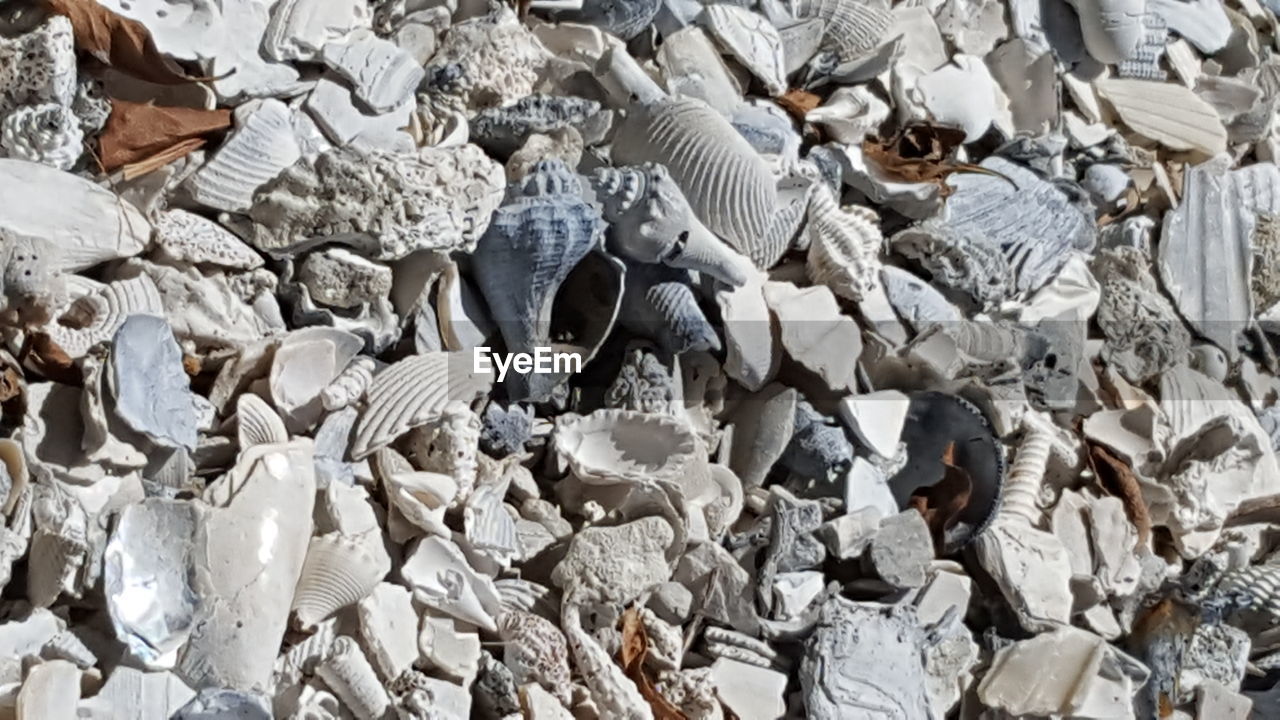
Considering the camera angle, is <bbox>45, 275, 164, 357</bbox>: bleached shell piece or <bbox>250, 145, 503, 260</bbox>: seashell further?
<bbox>250, 145, 503, 260</bbox>: seashell

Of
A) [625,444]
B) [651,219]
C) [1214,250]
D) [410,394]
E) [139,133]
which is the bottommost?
[1214,250]

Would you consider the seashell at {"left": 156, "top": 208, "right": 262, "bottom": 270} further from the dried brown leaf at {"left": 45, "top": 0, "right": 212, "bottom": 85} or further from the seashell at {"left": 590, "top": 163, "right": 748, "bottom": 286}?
the seashell at {"left": 590, "top": 163, "right": 748, "bottom": 286}

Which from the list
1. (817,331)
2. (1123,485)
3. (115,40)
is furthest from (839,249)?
(115,40)

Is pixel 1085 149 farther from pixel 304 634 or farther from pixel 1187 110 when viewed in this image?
pixel 304 634

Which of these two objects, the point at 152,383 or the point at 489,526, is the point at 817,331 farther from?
the point at 152,383

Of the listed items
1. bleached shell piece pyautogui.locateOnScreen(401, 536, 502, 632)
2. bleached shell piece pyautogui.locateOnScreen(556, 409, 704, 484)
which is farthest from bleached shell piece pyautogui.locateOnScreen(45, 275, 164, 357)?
bleached shell piece pyautogui.locateOnScreen(556, 409, 704, 484)

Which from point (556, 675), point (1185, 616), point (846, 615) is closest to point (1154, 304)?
point (1185, 616)

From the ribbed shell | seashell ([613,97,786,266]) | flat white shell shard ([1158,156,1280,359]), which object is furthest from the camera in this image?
flat white shell shard ([1158,156,1280,359])
